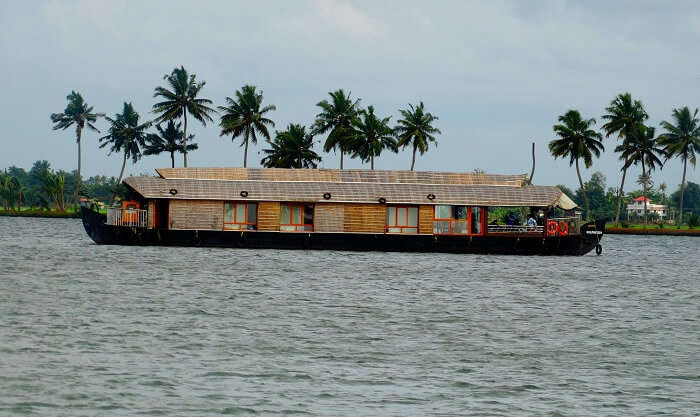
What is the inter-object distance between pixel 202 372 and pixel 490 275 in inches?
933

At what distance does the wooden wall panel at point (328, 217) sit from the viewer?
4700cm

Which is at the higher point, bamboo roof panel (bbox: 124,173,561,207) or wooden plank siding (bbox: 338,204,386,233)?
bamboo roof panel (bbox: 124,173,561,207)

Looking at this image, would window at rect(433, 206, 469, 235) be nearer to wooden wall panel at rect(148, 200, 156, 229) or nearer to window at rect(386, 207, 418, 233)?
window at rect(386, 207, 418, 233)

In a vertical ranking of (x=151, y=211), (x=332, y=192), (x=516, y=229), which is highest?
(x=332, y=192)

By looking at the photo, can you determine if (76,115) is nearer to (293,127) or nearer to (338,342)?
(293,127)

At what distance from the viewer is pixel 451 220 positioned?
1879 inches

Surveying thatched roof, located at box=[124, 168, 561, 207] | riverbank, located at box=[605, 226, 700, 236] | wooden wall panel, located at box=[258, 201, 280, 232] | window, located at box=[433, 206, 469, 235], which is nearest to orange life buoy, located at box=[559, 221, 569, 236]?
thatched roof, located at box=[124, 168, 561, 207]

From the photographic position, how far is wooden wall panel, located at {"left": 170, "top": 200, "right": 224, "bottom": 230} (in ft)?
154

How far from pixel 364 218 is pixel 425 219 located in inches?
121

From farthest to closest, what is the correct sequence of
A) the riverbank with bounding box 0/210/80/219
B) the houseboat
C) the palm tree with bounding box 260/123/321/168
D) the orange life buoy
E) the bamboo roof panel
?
1. the riverbank with bounding box 0/210/80/219
2. the palm tree with bounding box 260/123/321/168
3. the orange life buoy
4. the houseboat
5. the bamboo roof panel

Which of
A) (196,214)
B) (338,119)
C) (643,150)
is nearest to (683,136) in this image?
(643,150)

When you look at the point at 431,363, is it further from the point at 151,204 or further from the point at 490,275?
the point at 151,204

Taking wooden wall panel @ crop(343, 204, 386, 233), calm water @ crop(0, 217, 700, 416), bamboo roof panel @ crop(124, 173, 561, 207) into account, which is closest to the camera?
calm water @ crop(0, 217, 700, 416)

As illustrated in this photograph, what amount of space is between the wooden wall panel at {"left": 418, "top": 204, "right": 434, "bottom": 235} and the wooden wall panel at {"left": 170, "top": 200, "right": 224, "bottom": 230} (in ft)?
32.6
